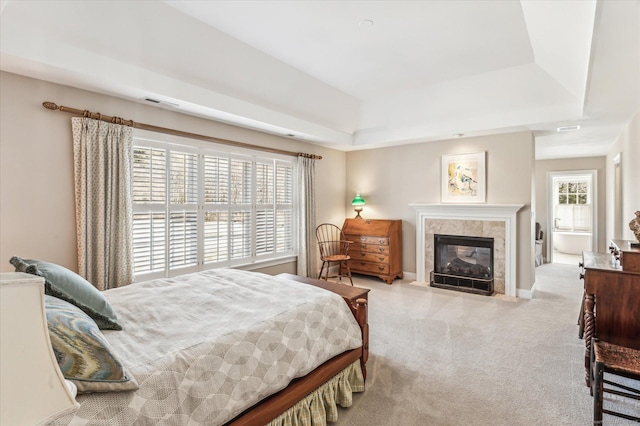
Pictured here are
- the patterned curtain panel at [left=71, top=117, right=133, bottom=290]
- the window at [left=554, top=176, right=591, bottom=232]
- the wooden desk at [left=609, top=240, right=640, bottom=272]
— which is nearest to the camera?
the wooden desk at [left=609, top=240, right=640, bottom=272]

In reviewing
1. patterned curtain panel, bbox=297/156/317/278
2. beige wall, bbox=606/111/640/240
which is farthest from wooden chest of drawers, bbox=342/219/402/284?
beige wall, bbox=606/111/640/240

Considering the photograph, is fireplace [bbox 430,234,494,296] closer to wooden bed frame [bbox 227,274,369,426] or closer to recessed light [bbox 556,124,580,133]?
recessed light [bbox 556,124,580,133]

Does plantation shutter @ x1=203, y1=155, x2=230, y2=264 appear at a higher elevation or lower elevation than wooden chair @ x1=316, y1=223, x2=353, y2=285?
higher

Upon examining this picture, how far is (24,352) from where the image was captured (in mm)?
526

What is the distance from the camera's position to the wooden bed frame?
1.56 meters

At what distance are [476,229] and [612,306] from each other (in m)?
2.67

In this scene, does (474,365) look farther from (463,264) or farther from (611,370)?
(463,264)

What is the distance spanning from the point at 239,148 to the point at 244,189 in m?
0.57

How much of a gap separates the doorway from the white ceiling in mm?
3487

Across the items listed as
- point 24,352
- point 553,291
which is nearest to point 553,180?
point 553,291

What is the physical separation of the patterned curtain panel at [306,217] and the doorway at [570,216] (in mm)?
5646

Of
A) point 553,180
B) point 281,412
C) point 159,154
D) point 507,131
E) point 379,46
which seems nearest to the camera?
point 281,412

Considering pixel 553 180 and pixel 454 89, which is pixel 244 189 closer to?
pixel 454 89

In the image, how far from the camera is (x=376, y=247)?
5.59 m
